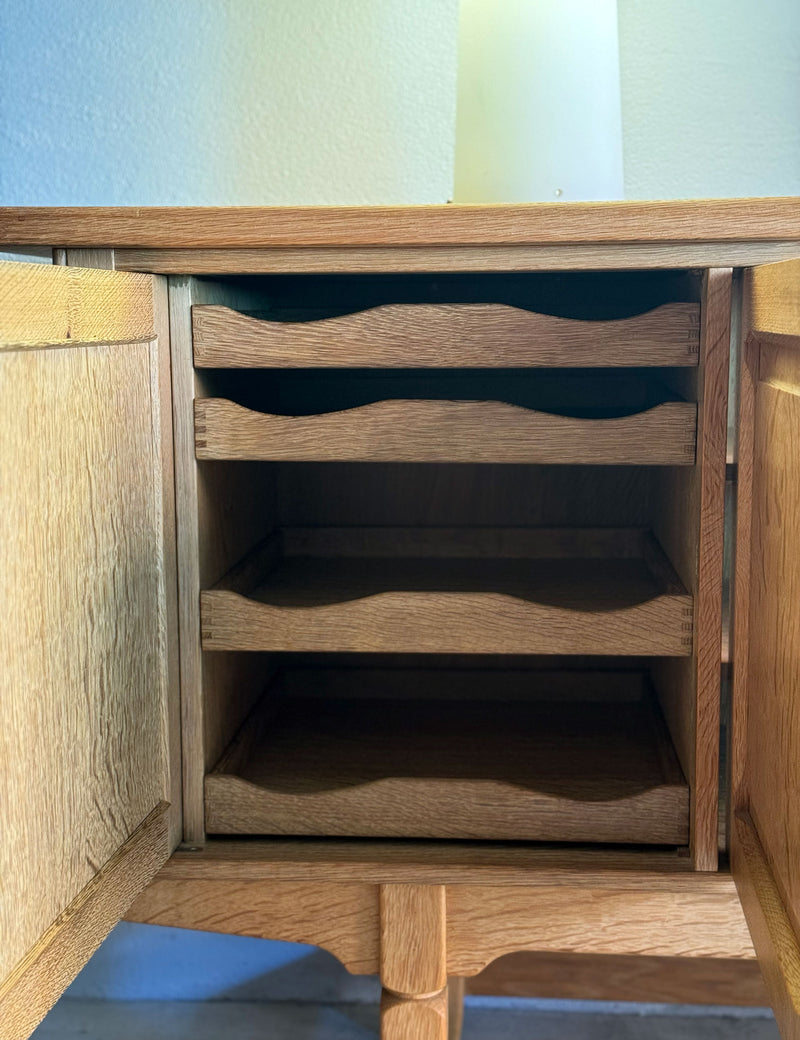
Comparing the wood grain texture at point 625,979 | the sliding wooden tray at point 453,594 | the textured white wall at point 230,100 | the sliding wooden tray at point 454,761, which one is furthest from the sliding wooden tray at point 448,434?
the wood grain texture at point 625,979

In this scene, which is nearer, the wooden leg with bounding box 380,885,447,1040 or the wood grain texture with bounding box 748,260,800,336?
the wood grain texture with bounding box 748,260,800,336

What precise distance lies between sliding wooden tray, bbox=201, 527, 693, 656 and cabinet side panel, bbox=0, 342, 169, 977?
0.10 metres

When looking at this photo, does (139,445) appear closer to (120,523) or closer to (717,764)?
(120,523)

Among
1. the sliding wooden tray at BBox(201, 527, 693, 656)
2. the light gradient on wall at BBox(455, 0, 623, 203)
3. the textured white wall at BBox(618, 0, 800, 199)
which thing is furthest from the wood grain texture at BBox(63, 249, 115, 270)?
the textured white wall at BBox(618, 0, 800, 199)

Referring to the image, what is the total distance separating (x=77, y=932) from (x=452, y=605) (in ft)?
1.08

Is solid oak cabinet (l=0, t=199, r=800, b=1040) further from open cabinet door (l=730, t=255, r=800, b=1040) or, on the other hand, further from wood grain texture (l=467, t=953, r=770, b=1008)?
wood grain texture (l=467, t=953, r=770, b=1008)

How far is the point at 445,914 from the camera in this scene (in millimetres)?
767

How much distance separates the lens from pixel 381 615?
0.77 m

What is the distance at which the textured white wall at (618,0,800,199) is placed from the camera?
112 cm

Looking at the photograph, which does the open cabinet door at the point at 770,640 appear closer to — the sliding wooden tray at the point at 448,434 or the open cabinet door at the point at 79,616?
the sliding wooden tray at the point at 448,434

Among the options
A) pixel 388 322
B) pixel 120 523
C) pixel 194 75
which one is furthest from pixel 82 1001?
pixel 194 75

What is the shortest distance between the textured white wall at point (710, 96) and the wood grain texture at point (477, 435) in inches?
19.0

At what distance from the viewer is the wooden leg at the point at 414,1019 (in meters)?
0.76

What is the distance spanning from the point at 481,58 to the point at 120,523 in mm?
548
